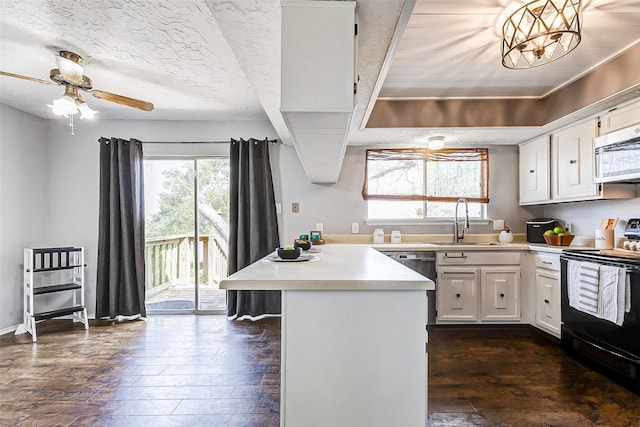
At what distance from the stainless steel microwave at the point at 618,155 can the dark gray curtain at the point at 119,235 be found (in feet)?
14.2

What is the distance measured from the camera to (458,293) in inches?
131

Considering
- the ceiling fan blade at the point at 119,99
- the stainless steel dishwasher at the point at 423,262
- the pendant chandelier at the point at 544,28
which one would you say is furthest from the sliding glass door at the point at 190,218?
the pendant chandelier at the point at 544,28

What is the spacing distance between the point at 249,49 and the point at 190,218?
2.77 metres

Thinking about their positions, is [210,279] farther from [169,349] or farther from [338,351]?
[338,351]

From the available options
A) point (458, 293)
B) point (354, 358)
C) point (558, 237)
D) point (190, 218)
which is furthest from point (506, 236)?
point (190, 218)

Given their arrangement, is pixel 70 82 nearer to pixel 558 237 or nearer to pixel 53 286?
pixel 53 286

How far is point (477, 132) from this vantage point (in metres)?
3.32

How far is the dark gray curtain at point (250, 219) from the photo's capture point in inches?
145

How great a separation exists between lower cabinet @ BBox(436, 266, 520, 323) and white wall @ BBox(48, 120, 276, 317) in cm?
248

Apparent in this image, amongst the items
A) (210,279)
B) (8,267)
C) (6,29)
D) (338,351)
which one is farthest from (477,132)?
(8,267)

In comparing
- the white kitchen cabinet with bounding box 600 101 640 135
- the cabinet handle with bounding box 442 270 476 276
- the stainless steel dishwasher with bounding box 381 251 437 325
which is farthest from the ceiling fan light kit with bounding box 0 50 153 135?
the white kitchen cabinet with bounding box 600 101 640 135

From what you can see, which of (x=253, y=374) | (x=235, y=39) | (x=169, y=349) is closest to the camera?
(x=235, y=39)

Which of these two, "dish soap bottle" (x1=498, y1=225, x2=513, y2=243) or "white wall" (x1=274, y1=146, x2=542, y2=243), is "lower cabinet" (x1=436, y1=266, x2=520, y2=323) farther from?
"white wall" (x1=274, y1=146, x2=542, y2=243)

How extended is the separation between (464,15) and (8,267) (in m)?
4.54
